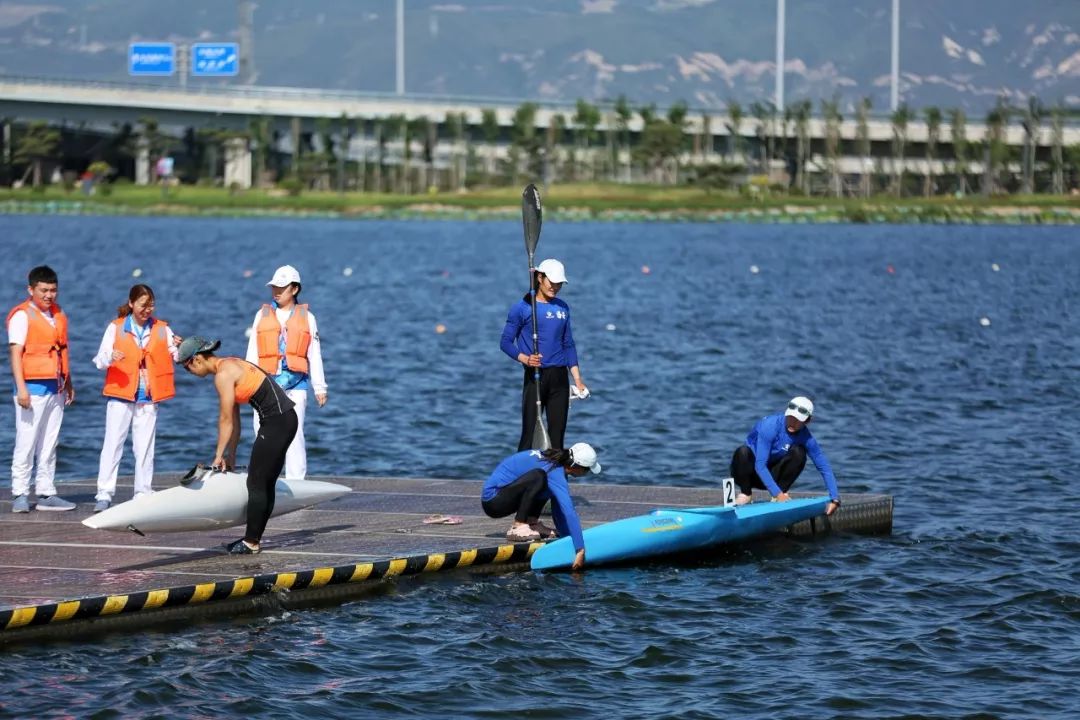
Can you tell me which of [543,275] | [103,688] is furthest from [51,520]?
[543,275]

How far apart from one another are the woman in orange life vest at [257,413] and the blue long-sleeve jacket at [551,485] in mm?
2261

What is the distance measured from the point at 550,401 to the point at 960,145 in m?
156

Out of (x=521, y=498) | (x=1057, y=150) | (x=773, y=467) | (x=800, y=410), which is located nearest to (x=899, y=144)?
(x=1057, y=150)

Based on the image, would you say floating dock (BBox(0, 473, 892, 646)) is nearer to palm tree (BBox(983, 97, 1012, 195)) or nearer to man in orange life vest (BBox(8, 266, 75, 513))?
man in orange life vest (BBox(8, 266, 75, 513))

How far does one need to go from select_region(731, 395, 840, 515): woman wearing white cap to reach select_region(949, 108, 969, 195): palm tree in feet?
504

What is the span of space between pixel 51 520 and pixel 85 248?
79311 millimetres

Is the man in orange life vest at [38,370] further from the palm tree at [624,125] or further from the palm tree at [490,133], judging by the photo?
the palm tree at [624,125]

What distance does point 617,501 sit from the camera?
65.0ft

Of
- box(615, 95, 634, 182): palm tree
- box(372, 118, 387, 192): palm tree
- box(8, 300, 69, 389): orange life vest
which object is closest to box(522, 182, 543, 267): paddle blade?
box(8, 300, 69, 389): orange life vest

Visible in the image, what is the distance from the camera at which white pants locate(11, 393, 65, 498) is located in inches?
690

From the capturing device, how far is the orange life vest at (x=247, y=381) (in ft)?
49.0

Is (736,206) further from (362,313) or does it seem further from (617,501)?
(617,501)

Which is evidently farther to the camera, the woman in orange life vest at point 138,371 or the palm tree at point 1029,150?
the palm tree at point 1029,150

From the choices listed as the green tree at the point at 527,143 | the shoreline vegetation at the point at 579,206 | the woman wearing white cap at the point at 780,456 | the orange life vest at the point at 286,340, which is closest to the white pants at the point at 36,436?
the orange life vest at the point at 286,340
